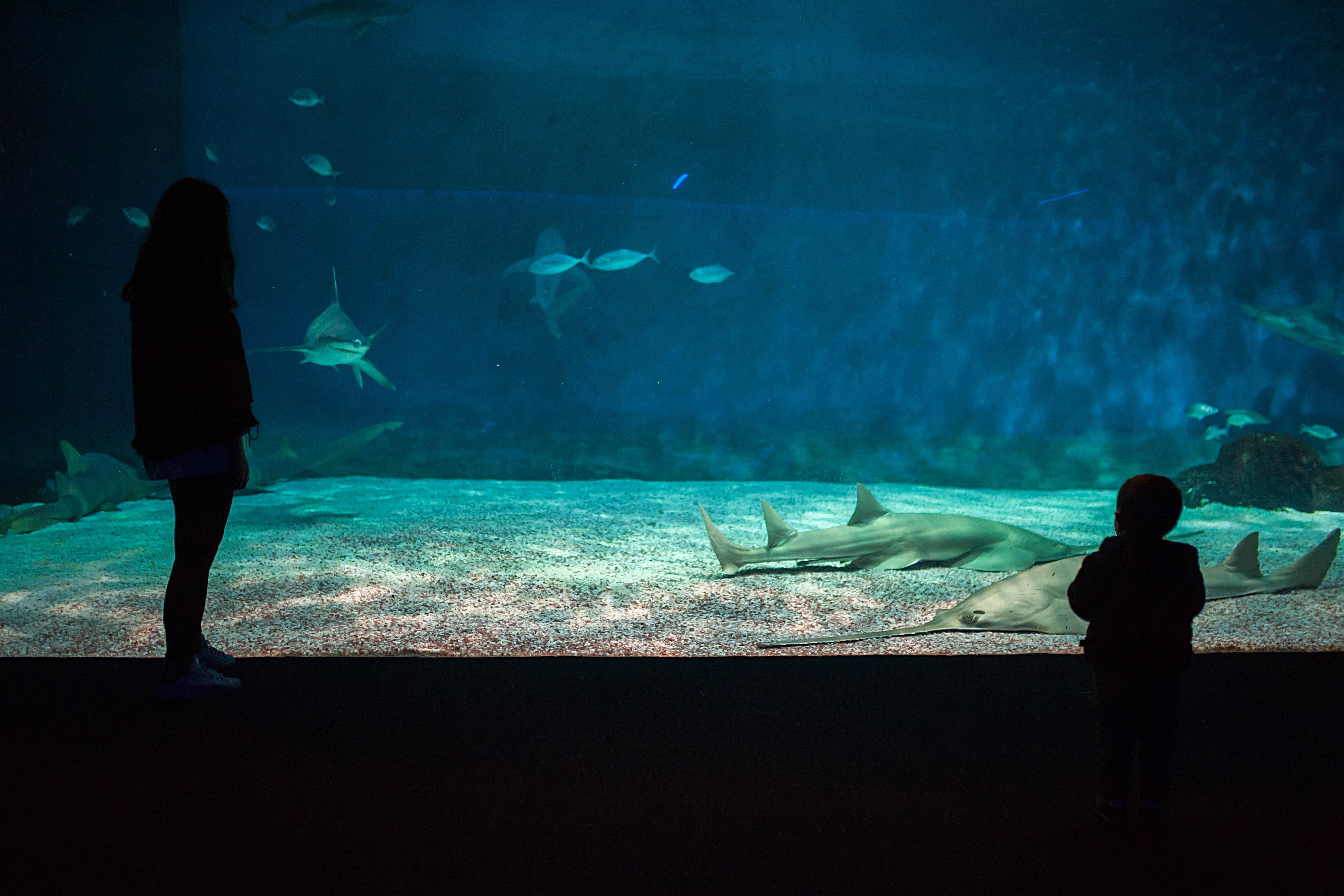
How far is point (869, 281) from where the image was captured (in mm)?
12094

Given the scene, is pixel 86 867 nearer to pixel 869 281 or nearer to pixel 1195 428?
pixel 869 281

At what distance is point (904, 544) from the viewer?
14.0 feet

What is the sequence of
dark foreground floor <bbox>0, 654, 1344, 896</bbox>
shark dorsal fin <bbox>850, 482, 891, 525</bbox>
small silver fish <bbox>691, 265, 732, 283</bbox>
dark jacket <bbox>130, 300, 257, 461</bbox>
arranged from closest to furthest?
dark foreground floor <bbox>0, 654, 1344, 896</bbox>
dark jacket <bbox>130, 300, 257, 461</bbox>
shark dorsal fin <bbox>850, 482, 891, 525</bbox>
small silver fish <bbox>691, 265, 732, 283</bbox>

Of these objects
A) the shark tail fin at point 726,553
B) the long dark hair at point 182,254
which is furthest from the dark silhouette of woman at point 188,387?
the shark tail fin at point 726,553

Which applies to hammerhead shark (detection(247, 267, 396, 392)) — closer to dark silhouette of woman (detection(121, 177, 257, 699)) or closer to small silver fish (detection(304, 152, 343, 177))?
small silver fish (detection(304, 152, 343, 177))

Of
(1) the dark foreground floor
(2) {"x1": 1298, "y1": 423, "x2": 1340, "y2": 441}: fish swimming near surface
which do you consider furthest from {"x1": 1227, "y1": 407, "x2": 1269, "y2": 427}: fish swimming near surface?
(1) the dark foreground floor

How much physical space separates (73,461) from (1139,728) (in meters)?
7.63

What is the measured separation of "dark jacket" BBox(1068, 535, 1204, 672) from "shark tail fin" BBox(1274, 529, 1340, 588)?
9.14 ft

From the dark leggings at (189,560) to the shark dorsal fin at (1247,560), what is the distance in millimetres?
4183

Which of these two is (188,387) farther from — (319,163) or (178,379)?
→ (319,163)

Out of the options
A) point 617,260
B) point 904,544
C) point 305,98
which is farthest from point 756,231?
point 904,544

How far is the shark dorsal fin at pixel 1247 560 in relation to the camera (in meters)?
3.44

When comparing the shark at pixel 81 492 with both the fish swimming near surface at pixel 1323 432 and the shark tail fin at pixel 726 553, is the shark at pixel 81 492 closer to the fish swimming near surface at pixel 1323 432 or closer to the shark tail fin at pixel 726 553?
the shark tail fin at pixel 726 553

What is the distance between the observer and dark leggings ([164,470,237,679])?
224 cm
